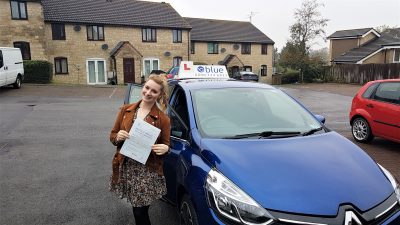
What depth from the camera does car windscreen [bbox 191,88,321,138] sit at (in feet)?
11.9

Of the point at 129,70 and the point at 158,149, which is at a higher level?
the point at 129,70

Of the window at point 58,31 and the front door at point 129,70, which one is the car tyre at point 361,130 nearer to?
the front door at point 129,70

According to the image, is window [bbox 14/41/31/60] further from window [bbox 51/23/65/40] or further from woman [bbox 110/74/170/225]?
woman [bbox 110/74/170/225]

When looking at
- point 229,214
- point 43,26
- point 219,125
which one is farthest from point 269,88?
point 43,26

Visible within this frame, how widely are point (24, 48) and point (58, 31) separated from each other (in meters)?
3.46

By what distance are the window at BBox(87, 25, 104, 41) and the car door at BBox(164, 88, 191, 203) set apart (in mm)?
29547

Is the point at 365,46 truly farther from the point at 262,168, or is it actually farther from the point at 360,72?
the point at 262,168

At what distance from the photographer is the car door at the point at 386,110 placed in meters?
7.21

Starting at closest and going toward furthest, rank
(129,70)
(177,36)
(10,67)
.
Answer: (10,67), (129,70), (177,36)

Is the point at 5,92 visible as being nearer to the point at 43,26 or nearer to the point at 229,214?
the point at 43,26

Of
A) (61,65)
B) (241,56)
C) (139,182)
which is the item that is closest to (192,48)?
(241,56)

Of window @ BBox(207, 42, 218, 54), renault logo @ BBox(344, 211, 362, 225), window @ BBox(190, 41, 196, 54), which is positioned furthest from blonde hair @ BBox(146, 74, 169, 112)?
window @ BBox(207, 42, 218, 54)

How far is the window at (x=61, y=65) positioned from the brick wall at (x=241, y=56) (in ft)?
43.2

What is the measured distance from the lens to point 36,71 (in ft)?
82.3
